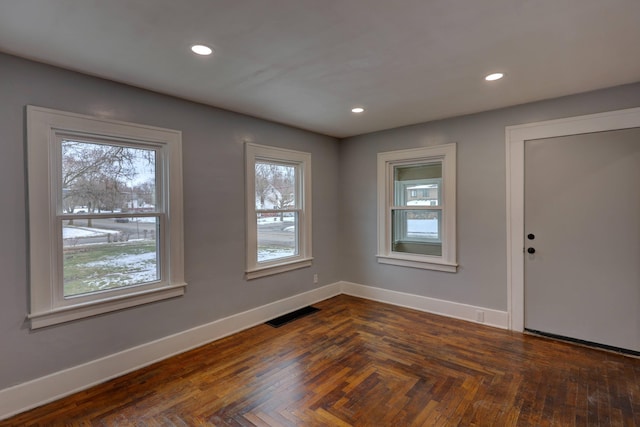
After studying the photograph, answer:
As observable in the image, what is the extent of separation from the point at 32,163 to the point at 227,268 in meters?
1.86

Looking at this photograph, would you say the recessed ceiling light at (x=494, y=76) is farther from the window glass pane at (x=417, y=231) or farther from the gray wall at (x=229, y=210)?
the window glass pane at (x=417, y=231)

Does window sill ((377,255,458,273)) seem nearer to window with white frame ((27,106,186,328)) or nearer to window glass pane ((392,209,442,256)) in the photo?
window glass pane ((392,209,442,256))

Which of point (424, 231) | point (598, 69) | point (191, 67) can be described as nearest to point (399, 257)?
point (424, 231)

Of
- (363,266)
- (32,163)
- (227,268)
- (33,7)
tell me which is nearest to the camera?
(33,7)

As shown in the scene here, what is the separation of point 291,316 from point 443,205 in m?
2.37

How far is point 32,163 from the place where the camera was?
2.21m

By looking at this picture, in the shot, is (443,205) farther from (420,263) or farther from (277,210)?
(277,210)

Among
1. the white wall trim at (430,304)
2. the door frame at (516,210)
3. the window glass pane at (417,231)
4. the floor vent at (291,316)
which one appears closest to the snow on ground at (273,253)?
the floor vent at (291,316)

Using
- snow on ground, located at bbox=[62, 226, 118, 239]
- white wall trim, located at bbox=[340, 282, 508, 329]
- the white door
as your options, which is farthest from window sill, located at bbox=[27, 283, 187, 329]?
the white door

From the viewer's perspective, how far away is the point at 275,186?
13.4ft

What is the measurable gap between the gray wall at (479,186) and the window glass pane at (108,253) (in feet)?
9.88

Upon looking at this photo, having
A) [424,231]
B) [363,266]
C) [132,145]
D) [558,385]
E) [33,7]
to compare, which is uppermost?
[33,7]

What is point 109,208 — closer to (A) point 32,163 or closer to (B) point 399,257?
(A) point 32,163

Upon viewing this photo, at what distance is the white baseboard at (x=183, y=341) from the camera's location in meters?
2.21
